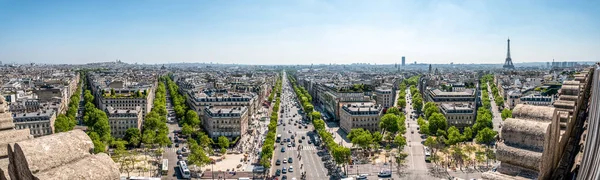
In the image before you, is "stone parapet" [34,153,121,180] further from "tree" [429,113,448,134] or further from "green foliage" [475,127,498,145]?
"tree" [429,113,448,134]

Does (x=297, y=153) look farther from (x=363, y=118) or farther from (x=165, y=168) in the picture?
(x=165, y=168)

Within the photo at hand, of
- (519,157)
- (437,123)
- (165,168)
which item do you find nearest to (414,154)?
(437,123)

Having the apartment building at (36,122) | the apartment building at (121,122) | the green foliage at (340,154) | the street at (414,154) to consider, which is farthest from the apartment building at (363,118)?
the apartment building at (36,122)

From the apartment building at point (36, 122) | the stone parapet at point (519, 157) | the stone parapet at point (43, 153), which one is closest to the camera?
the stone parapet at point (43, 153)

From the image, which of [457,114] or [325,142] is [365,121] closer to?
[325,142]

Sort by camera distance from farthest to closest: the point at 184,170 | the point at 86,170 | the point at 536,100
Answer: the point at 536,100
the point at 184,170
the point at 86,170

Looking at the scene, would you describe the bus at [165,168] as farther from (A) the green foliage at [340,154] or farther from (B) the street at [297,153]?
(A) the green foliage at [340,154]
